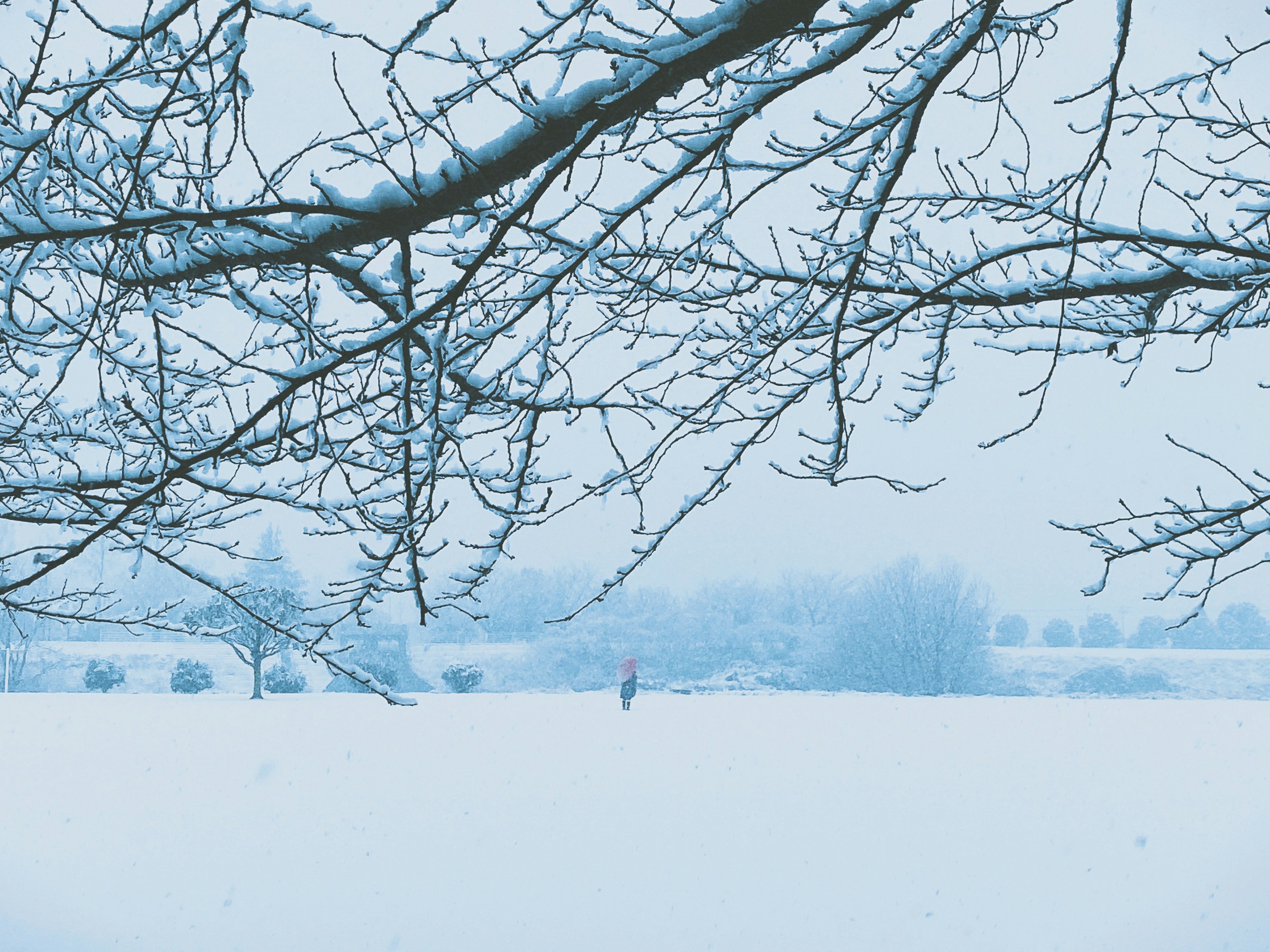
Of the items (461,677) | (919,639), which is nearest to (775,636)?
(919,639)

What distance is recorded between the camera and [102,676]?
108 ft

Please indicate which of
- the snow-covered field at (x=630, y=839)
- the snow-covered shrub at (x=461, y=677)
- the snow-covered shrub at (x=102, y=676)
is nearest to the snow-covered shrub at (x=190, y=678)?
the snow-covered shrub at (x=102, y=676)

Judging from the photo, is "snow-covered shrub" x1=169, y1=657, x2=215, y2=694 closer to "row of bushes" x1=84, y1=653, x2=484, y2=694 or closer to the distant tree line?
"row of bushes" x1=84, y1=653, x2=484, y2=694

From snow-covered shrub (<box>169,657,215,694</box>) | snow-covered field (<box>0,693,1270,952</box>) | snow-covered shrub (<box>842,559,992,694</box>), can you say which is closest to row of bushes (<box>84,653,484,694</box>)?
snow-covered shrub (<box>169,657,215,694</box>)

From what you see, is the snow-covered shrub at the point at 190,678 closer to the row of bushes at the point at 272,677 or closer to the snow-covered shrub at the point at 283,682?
the row of bushes at the point at 272,677

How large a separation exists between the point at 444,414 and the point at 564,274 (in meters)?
0.63

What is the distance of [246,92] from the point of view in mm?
3096

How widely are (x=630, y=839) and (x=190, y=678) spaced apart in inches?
948

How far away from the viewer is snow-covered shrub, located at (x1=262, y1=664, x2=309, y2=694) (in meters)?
30.7

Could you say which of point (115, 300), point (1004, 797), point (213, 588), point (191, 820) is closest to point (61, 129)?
point (115, 300)

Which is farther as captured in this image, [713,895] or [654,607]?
[654,607]

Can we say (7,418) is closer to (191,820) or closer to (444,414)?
(444,414)

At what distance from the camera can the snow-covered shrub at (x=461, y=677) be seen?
3070 cm

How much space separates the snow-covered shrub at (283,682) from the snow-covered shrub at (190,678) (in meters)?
1.66
